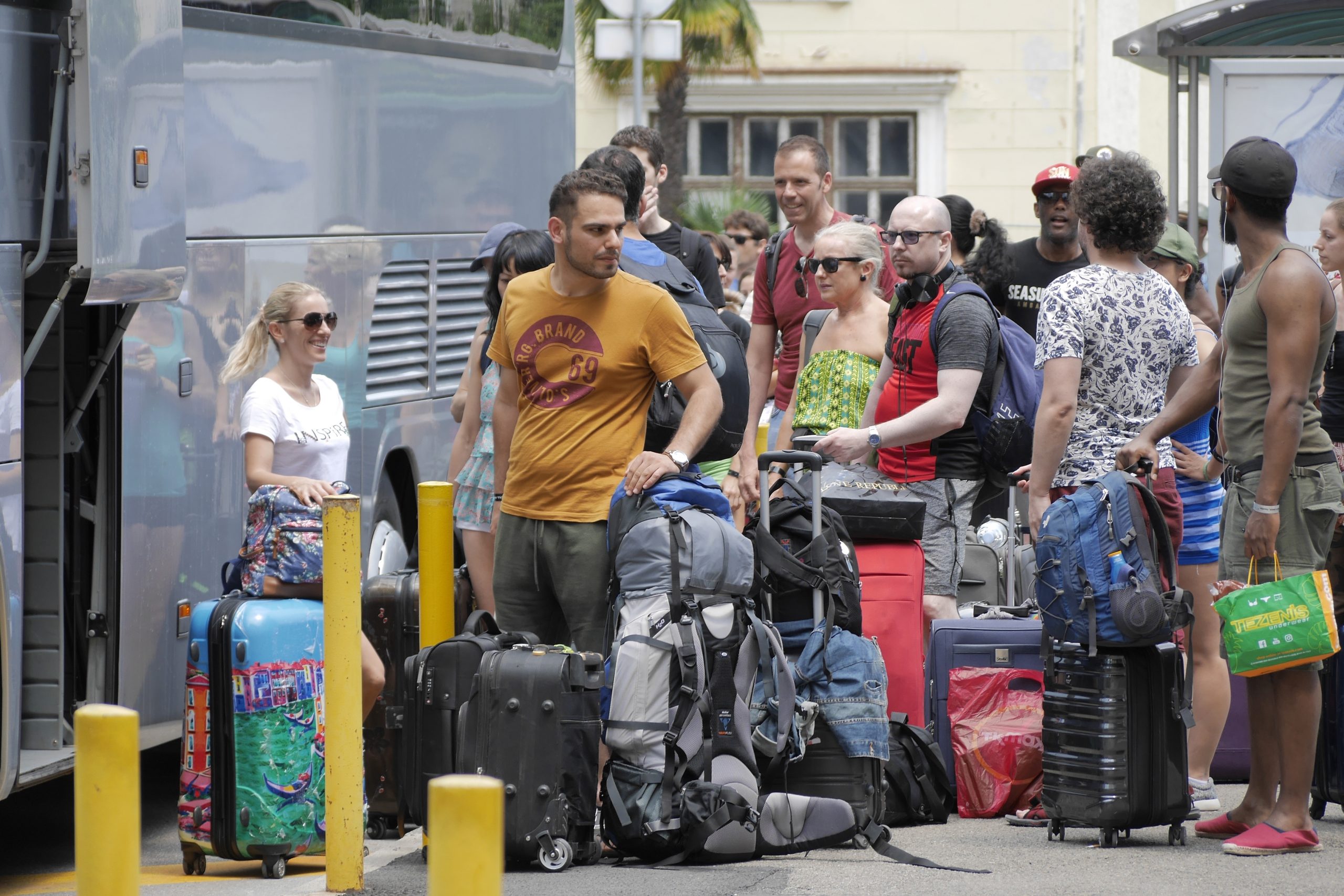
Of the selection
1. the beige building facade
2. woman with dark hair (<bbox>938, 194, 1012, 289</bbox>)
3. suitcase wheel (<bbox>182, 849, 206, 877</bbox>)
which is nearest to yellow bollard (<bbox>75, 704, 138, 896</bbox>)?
suitcase wheel (<bbox>182, 849, 206, 877</bbox>)

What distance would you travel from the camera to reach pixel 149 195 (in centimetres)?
598

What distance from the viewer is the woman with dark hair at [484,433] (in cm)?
702

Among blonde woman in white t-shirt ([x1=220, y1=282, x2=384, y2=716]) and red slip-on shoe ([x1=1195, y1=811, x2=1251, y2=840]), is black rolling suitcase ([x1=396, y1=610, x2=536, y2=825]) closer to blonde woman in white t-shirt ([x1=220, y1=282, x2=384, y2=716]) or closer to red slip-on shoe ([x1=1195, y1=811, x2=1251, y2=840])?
blonde woman in white t-shirt ([x1=220, y1=282, x2=384, y2=716])

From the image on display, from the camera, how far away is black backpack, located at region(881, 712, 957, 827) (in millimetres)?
6352

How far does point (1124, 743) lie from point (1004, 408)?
1.63 metres

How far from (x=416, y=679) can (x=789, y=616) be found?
1.24 metres

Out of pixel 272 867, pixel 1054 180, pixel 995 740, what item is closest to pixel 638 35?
pixel 1054 180

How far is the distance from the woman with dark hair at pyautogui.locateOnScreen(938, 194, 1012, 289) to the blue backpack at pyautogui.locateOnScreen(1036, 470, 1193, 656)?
10.3ft

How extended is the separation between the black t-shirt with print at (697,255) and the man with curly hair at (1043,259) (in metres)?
1.86

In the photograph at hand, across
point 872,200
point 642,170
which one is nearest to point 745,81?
point 872,200

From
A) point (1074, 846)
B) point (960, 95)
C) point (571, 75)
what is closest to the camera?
point (1074, 846)

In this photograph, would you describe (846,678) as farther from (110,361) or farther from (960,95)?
(960,95)

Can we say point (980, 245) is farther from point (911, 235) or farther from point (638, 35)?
point (638, 35)

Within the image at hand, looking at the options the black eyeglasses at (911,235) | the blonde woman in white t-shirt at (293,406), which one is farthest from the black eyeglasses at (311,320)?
the black eyeglasses at (911,235)
